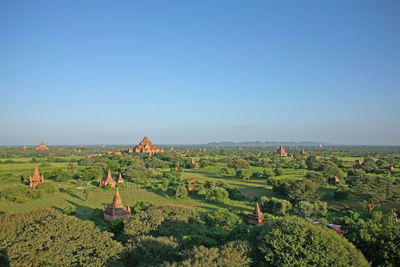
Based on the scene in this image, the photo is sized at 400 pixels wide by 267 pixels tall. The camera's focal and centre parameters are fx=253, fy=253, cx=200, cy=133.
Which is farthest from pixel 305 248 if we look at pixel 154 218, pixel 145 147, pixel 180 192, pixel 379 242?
pixel 145 147

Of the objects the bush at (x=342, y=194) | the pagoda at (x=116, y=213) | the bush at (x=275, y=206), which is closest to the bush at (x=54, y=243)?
the pagoda at (x=116, y=213)

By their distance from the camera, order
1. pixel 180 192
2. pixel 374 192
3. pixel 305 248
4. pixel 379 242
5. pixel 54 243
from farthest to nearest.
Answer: pixel 180 192 < pixel 374 192 < pixel 54 243 < pixel 379 242 < pixel 305 248

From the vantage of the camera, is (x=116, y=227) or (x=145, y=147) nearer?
(x=116, y=227)

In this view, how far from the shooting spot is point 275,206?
75.3 feet

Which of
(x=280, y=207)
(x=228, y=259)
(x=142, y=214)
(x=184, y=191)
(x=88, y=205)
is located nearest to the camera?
(x=228, y=259)

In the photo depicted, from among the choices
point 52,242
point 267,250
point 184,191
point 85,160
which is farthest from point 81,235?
point 85,160

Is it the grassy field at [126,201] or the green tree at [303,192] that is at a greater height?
the green tree at [303,192]

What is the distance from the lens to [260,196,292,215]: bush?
22438 millimetres

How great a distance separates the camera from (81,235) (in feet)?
40.9

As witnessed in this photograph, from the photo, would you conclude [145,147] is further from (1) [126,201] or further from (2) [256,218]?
(2) [256,218]

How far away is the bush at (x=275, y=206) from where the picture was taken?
2244 centimetres

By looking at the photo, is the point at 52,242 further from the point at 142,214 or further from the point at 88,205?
the point at 88,205

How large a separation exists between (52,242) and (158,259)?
5.05m

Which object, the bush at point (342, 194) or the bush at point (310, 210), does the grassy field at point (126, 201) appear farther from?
the bush at point (310, 210)
